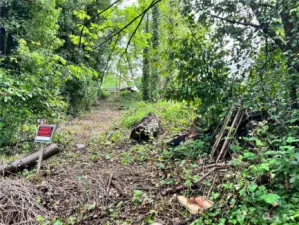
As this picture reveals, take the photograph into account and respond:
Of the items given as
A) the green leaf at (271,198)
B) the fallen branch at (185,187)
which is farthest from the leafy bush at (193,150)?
the green leaf at (271,198)

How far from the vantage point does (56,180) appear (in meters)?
3.22

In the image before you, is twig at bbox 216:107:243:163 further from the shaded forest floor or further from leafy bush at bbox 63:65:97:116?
leafy bush at bbox 63:65:97:116

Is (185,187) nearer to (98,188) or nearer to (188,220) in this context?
(188,220)

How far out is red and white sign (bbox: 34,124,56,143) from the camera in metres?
3.43

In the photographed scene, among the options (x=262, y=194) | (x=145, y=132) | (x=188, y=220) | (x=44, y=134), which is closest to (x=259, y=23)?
(x=262, y=194)

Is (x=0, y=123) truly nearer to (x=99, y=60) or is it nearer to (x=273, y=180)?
(x=273, y=180)

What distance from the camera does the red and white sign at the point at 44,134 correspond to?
3.43 m

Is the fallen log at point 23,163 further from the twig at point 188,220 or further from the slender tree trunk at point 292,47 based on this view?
the slender tree trunk at point 292,47

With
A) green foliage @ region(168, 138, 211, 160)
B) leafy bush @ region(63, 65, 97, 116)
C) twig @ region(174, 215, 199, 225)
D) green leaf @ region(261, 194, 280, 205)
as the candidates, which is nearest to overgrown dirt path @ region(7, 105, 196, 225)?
twig @ region(174, 215, 199, 225)

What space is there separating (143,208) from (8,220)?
1.40 meters

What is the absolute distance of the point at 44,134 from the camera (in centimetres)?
345

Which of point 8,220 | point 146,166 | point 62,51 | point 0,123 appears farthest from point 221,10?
point 62,51

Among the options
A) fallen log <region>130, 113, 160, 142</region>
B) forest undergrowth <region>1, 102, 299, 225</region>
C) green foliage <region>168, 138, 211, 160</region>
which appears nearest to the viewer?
forest undergrowth <region>1, 102, 299, 225</region>

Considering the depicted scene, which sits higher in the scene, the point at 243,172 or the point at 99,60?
the point at 99,60
